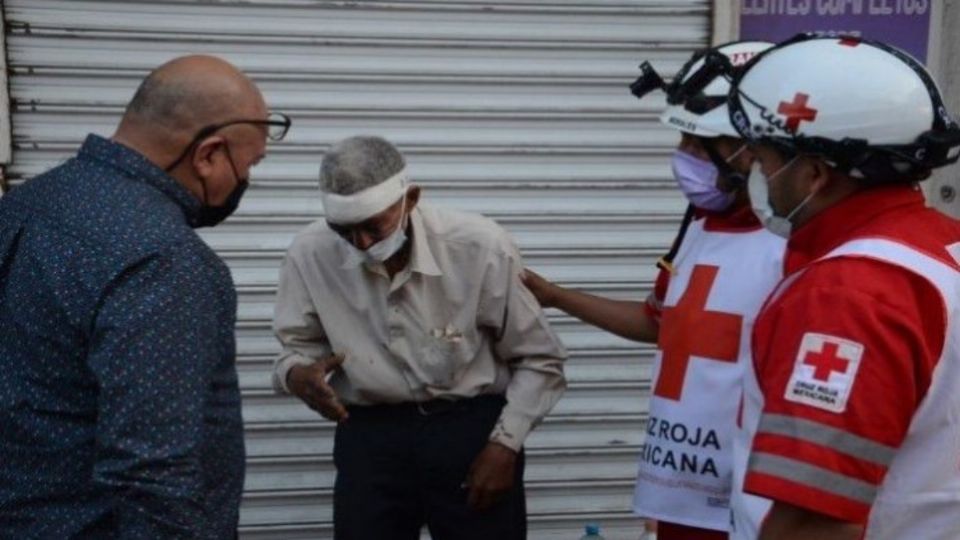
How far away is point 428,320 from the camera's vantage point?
3.93 meters

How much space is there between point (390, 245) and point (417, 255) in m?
0.11

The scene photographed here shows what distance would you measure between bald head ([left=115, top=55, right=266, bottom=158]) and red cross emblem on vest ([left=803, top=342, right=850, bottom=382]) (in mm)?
1378

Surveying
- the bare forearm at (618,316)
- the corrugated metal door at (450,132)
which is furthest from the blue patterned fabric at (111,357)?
the corrugated metal door at (450,132)

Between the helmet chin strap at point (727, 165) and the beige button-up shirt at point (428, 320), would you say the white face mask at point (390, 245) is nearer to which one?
the beige button-up shirt at point (428, 320)

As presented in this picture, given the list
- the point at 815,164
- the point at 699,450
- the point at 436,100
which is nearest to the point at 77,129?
the point at 436,100

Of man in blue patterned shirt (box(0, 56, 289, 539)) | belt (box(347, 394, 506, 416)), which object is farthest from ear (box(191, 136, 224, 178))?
belt (box(347, 394, 506, 416))

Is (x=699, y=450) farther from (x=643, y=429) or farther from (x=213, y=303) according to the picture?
(x=643, y=429)

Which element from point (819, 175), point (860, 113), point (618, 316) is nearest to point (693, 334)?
point (618, 316)

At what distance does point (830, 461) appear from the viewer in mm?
2018

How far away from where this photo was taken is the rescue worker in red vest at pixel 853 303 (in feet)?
6.64

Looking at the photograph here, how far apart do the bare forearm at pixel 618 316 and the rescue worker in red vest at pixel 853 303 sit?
1360 mm

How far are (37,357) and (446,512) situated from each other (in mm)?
1731

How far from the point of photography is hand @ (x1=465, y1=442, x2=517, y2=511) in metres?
3.91

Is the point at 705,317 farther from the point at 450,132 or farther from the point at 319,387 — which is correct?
the point at 450,132
